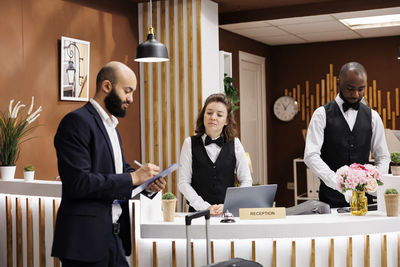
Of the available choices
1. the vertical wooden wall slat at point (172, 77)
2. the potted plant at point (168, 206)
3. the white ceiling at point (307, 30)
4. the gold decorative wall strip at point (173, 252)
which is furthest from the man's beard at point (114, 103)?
the white ceiling at point (307, 30)

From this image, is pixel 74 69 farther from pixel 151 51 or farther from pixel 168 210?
pixel 168 210

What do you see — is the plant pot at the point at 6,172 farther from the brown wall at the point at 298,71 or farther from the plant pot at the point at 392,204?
the brown wall at the point at 298,71

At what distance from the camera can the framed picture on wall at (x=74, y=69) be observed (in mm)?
4980

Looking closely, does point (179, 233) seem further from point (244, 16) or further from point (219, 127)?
point (244, 16)

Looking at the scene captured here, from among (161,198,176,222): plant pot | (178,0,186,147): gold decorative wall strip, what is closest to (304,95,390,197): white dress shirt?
(161,198,176,222): plant pot

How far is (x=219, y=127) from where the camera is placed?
359 cm

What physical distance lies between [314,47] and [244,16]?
7.56 ft

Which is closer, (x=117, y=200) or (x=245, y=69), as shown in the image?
(x=117, y=200)

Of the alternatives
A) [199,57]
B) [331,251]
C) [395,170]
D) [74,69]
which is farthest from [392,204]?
[199,57]

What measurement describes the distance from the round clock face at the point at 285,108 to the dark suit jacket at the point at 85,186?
658 cm

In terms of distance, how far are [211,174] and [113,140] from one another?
3.85 feet

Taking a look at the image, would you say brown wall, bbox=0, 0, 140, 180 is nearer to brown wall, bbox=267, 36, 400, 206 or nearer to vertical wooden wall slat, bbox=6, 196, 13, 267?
vertical wooden wall slat, bbox=6, 196, 13, 267

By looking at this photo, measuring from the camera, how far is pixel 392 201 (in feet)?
9.95

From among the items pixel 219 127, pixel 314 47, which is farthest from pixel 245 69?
pixel 219 127
